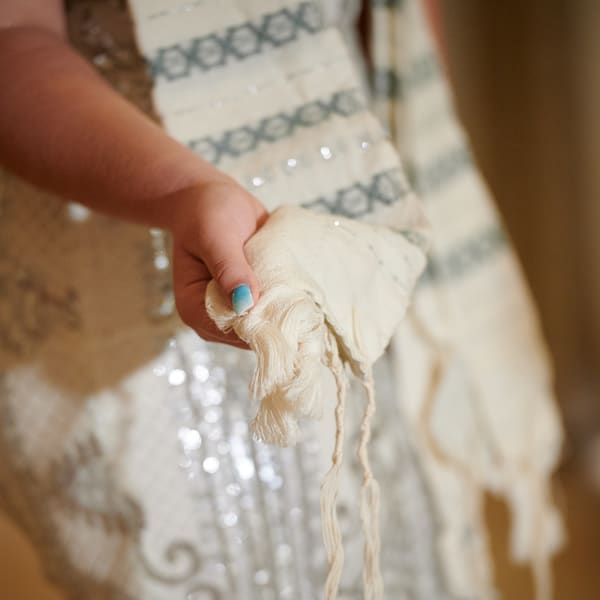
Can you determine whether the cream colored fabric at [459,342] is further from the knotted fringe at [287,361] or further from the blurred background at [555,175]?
the blurred background at [555,175]

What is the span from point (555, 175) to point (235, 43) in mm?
838

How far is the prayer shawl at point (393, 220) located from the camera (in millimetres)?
342

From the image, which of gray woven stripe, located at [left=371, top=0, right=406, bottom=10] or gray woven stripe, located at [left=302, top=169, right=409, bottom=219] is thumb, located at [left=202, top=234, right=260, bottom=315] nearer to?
gray woven stripe, located at [left=302, top=169, right=409, bottom=219]

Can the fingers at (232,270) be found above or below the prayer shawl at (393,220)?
above

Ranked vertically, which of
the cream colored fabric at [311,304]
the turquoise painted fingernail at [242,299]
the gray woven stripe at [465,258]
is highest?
the turquoise painted fingernail at [242,299]

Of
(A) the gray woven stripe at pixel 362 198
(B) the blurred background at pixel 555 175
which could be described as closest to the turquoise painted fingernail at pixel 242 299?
(A) the gray woven stripe at pixel 362 198

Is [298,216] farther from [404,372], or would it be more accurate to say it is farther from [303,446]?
[404,372]

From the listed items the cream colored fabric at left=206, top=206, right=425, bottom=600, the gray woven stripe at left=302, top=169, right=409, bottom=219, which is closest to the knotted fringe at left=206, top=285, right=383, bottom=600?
the cream colored fabric at left=206, top=206, right=425, bottom=600

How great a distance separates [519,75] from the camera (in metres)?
1.14

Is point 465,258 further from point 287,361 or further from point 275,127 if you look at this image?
point 287,361

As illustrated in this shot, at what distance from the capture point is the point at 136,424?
0.44m

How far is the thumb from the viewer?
286 millimetres

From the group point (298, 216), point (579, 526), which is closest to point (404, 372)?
point (298, 216)

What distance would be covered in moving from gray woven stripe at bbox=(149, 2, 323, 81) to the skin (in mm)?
45
